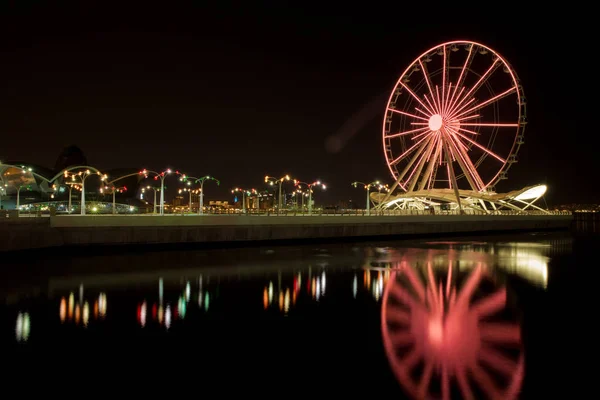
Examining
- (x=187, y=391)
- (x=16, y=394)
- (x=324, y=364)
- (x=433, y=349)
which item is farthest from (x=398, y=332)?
(x=16, y=394)

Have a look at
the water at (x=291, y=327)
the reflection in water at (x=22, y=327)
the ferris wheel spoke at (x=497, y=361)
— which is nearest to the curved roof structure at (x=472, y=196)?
the water at (x=291, y=327)

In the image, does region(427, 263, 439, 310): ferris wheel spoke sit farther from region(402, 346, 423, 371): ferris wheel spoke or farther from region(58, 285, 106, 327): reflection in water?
region(58, 285, 106, 327): reflection in water

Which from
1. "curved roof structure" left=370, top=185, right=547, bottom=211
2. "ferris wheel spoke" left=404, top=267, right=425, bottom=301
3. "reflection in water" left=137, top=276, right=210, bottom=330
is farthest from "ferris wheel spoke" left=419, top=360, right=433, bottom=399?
"curved roof structure" left=370, top=185, right=547, bottom=211

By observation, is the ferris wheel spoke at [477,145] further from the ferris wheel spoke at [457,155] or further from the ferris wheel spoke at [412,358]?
the ferris wheel spoke at [412,358]

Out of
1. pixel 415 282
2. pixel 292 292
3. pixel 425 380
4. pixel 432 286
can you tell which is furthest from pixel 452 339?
pixel 415 282

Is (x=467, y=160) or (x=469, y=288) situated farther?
(x=467, y=160)

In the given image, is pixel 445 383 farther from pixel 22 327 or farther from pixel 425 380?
pixel 22 327

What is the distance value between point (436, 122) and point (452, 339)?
1528 inches

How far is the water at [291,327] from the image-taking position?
32.2 ft

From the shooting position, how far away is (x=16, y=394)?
8.88m

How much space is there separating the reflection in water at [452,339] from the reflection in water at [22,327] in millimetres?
9498

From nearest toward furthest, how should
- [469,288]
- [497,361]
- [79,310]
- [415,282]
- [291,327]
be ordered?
[497,361] → [291,327] → [79,310] → [469,288] → [415,282]

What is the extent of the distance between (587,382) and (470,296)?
8814 millimetres

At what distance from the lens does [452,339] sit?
12.6 meters
